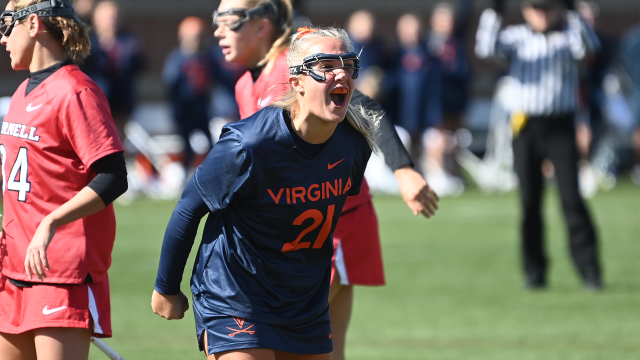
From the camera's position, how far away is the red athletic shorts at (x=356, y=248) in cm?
466

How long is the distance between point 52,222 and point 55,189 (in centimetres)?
27

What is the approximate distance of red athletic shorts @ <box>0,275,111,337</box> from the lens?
3584 mm

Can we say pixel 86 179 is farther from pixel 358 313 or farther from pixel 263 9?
pixel 358 313

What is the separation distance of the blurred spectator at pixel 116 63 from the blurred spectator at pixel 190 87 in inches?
25.1

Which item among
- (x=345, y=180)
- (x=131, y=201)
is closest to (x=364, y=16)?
(x=131, y=201)

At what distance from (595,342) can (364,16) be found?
10.5m

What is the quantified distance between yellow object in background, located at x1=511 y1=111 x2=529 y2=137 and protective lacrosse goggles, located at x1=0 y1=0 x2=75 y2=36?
5.71 metres

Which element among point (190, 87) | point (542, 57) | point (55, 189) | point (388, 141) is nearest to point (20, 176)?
point (55, 189)

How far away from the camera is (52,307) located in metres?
3.60

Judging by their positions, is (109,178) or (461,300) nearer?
(109,178)

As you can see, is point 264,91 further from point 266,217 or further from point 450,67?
point 450,67

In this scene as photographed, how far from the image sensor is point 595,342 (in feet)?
21.8

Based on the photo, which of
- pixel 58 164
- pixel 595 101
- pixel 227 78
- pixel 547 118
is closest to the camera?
pixel 58 164

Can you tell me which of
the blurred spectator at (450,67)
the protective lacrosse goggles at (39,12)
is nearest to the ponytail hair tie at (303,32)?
the protective lacrosse goggles at (39,12)
